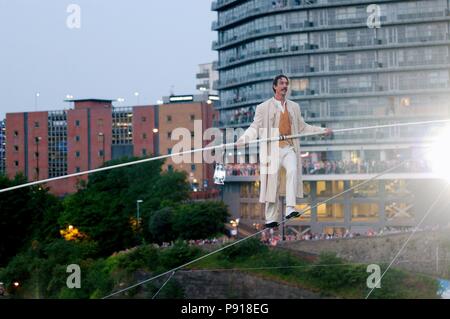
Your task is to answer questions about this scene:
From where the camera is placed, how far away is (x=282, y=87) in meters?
6.41

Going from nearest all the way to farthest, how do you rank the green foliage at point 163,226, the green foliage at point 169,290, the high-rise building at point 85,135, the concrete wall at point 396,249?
the green foliage at point 169,290 → the concrete wall at point 396,249 → the green foliage at point 163,226 → the high-rise building at point 85,135

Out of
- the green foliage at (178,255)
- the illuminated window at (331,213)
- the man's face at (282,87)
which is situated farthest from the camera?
the illuminated window at (331,213)

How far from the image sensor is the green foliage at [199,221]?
3500 centimetres

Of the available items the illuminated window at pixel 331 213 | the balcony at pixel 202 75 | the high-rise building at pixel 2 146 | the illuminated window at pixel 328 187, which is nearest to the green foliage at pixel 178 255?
the illuminated window at pixel 331 213

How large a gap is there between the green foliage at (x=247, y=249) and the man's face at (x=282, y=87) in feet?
50.6

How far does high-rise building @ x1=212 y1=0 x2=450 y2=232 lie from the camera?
38.4 m

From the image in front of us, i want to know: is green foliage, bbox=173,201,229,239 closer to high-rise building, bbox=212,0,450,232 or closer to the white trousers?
high-rise building, bbox=212,0,450,232

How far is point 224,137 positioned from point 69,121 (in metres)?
24.2

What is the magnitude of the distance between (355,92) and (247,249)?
60.5ft

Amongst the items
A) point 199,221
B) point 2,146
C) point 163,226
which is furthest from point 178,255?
point 2,146

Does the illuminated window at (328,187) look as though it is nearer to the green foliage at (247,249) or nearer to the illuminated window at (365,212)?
the illuminated window at (365,212)

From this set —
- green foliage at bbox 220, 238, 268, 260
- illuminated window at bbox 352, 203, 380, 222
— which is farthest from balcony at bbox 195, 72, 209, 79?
green foliage at bbox 220, 238, 268, 260

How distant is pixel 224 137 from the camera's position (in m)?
41.3
